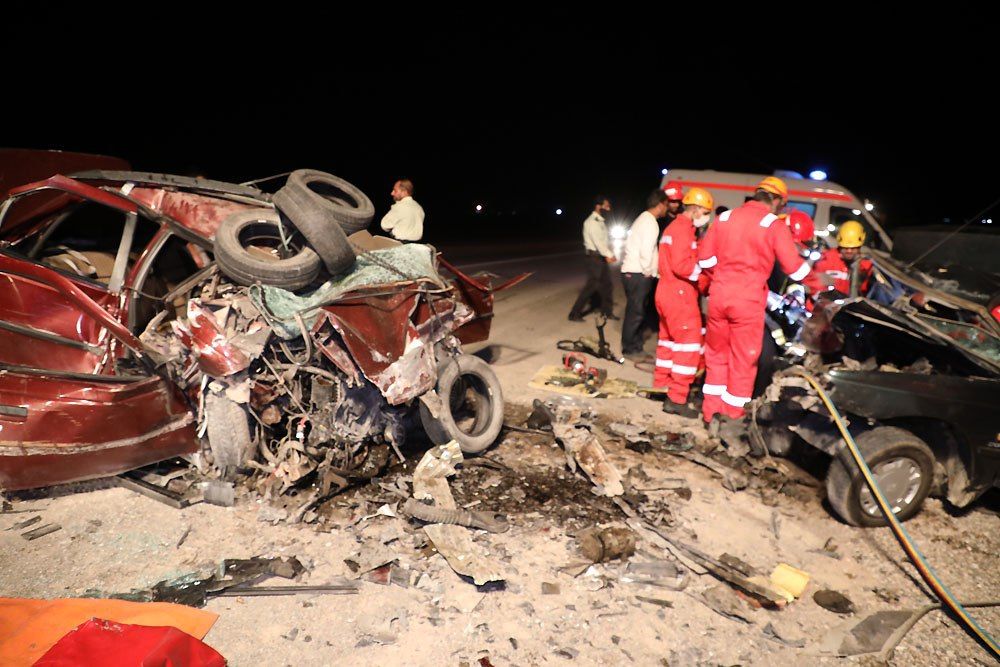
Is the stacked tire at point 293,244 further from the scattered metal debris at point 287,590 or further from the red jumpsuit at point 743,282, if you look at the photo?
the red jumpsuit at point 743,282

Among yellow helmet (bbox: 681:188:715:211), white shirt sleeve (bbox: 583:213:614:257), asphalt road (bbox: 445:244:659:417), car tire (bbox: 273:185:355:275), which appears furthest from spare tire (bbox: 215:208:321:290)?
white shirt sleeve (bbox: 583:213:614:257)

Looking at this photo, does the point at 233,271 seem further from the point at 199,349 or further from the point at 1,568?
the point at 1,568

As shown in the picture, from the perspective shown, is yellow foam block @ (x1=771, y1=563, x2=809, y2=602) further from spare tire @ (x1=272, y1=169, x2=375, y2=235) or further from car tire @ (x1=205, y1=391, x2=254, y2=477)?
spare tire @ (x1=272, y1=169, x2=375, y2=235)

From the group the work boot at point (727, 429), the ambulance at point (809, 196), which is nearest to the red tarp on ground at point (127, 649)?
the work boot at point (727, 429)

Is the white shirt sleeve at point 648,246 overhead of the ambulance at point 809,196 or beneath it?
beneath

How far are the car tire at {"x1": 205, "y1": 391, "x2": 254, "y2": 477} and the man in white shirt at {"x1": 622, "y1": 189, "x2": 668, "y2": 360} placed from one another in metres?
4.88

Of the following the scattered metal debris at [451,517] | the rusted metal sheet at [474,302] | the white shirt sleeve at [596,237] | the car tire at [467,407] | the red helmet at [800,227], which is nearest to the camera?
the scattered metal debris at [451,517]

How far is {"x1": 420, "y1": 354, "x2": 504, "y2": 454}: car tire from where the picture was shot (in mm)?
4098

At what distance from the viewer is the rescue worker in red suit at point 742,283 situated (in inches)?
180

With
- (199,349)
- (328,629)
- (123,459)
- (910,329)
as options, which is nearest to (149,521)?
(123,459)

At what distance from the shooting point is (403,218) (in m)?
7.09

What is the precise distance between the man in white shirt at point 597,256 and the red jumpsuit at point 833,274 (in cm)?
332

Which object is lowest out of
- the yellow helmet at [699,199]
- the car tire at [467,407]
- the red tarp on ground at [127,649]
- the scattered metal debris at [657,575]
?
the scattered metal debris at [657,575]

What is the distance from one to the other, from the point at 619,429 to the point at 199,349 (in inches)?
131
